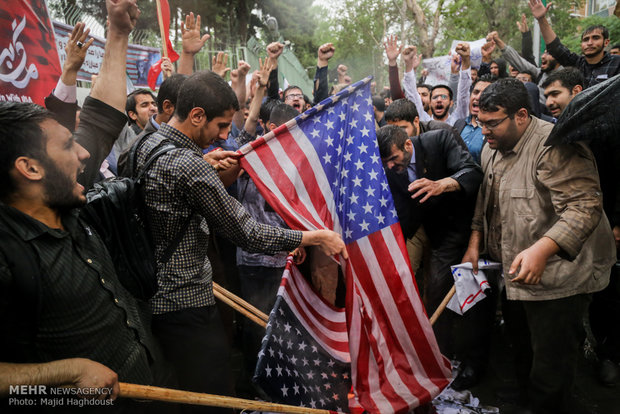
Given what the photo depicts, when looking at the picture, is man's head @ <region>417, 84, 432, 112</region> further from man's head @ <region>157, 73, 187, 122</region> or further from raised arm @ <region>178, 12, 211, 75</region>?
man's head @ <region>157, 73, 187, 122</region>

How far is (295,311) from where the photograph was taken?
282 centimetres


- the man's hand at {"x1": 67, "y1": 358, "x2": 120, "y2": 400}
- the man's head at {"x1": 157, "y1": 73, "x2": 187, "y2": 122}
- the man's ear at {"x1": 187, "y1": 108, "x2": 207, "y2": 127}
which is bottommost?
the man's hand at {"x1": 67, "y1": 358, "x2": 120, "y2": 400}

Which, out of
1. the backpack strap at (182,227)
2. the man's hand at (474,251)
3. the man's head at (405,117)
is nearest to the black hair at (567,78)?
the man's head at (405,117)

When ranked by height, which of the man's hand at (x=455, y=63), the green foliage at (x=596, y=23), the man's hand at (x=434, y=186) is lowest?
the man's hand at (x=434, y=186)

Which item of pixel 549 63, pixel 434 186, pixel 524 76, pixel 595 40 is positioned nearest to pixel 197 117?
pixel 434 186

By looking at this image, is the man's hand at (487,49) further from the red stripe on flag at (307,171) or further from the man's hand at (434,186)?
the red stripe on flag at (307,171)

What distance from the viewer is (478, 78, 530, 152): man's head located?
293 cm

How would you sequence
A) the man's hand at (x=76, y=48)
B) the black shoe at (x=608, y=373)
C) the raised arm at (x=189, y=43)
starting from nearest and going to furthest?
the man's hand at (x=76, y=48) → the black shoe at (x=608, y=373) → the raised arm at (x=189, y=43)

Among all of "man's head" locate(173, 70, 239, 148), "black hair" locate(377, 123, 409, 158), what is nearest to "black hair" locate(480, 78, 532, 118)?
"black hair" locate(377, 123, 409, 158)

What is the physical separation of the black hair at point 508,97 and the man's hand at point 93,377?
9.23 feet

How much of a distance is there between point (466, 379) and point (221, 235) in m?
2.55

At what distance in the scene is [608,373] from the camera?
355 cm

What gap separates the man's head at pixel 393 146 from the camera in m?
3.54

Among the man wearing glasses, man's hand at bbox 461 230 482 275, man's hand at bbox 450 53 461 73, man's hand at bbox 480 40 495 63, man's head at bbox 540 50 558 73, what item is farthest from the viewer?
man's hand at bbox 450 53 461 73
